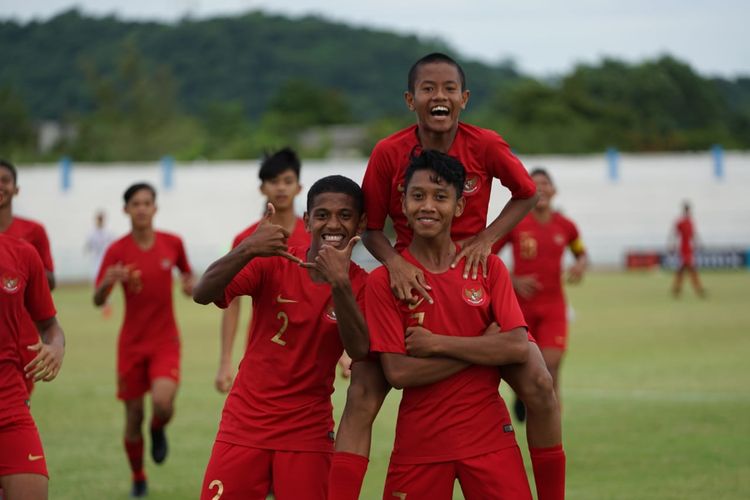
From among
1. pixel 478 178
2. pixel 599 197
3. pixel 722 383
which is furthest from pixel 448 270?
pixel 599 197

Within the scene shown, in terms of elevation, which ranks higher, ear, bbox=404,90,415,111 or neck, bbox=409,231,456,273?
ear, bbox=404,90,415,111

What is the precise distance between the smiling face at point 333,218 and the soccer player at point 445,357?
0.32 metres

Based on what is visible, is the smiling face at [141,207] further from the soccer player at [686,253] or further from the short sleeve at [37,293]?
the soccer player at [686,253]

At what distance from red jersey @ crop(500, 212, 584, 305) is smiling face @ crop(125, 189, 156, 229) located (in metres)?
3.87

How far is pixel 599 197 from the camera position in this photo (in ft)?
172

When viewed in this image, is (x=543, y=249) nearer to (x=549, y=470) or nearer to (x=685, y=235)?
(x=549, y=470)

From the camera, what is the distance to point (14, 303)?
20.5ft

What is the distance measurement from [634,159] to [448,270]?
49.3m

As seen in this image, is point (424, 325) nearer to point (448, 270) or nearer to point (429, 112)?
point (448, 270)

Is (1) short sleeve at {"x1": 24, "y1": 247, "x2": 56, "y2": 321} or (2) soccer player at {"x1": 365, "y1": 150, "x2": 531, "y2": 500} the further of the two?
(1) short sleeve at {"x1": 24, "y1": 247, "x2": 56, "y2": 321}

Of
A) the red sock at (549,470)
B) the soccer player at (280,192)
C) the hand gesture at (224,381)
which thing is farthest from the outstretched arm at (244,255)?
the soccer player at (280,192)

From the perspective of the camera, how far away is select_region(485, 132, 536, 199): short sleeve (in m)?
6.08

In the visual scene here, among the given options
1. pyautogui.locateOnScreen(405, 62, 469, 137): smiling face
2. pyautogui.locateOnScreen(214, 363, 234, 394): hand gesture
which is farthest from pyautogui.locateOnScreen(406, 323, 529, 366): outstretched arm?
pyautogui.locateOnScreen(214, 363, 234, 394): hand gesture

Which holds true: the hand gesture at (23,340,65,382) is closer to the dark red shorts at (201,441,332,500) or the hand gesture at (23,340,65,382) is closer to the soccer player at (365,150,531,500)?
the dark red shorts at (201,441,332,500)
